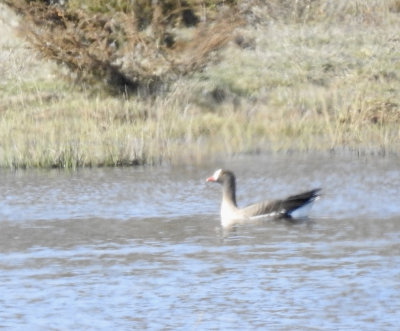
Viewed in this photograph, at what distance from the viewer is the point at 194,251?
12.2 meters

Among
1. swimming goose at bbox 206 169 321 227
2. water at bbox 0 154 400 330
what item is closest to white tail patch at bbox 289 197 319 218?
swimming goose at bbox 206 169 321 227

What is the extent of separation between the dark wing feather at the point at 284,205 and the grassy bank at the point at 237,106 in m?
4.61

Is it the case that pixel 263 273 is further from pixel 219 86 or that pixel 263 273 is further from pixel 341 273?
pixel 219 86

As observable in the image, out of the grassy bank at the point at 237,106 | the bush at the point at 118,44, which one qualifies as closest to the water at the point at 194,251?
the grassy bank at the point at 237,106

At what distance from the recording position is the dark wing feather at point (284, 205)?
14.1m

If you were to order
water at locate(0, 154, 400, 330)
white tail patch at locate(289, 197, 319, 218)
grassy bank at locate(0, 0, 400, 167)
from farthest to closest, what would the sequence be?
grassy bank at locate(0, 0, 400, 167)
white tail patch at locate(289, 197, 319, 218)
water at locate(0, 154, 400, 330)

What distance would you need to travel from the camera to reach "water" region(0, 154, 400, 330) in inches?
371

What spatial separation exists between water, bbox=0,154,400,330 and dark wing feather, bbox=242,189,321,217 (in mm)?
141

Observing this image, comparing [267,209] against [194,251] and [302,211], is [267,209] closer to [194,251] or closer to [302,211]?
[302,211]

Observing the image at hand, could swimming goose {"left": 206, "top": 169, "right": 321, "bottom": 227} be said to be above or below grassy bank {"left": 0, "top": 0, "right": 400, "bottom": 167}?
below

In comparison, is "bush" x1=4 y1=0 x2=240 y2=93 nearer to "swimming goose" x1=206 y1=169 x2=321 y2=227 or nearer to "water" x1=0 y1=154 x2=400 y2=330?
"water" x1=0 y1=154 x2=400 y2=330

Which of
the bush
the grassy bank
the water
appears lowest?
the water

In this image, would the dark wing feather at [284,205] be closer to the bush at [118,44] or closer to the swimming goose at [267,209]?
the swimming goose at [267,209]

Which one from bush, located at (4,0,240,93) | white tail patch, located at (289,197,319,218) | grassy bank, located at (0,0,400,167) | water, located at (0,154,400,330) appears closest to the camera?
water, located at (0,154,400,330)
